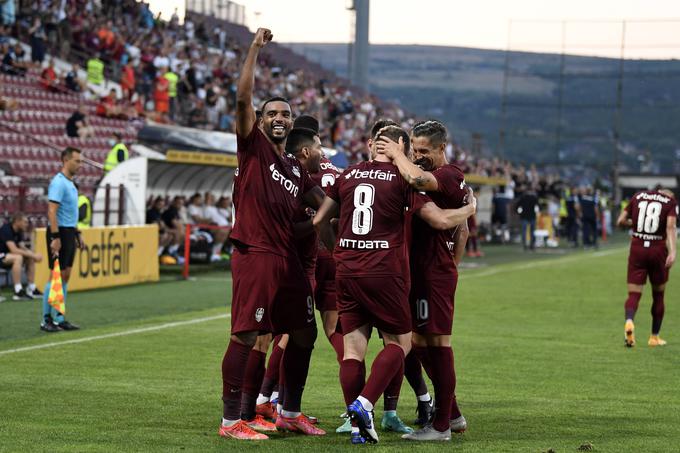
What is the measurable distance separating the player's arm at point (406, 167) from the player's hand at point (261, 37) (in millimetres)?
1005

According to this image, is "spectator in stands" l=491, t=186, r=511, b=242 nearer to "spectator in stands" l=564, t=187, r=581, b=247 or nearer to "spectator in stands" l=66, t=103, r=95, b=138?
"spectator in stands" l=564, t=187, r=581, b=247

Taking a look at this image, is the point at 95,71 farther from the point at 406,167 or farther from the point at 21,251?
the point at 406,167

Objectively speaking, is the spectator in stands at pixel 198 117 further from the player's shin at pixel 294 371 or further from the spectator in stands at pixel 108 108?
the player's shin at pixel 294 371

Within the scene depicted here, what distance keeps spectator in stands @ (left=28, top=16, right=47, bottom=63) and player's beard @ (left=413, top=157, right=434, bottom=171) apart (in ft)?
82.0

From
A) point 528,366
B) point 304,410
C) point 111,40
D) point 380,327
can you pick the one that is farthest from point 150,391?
point 111,40

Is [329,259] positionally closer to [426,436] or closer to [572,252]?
[426,436]

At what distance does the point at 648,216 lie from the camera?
47.0ft

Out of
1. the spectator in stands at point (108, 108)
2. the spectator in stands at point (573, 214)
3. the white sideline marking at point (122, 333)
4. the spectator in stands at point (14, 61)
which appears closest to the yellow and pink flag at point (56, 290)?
the white sideline marking at point (122, 333)

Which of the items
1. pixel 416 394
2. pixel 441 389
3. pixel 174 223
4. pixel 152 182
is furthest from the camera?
pixel 152 182

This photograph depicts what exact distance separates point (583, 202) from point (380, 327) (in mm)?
34620

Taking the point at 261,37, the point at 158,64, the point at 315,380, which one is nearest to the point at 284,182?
the point at 261,37

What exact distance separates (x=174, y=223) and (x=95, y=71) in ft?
32.4

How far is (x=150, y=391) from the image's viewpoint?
9.93 metres

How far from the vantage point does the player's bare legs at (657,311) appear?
47.4 ft
